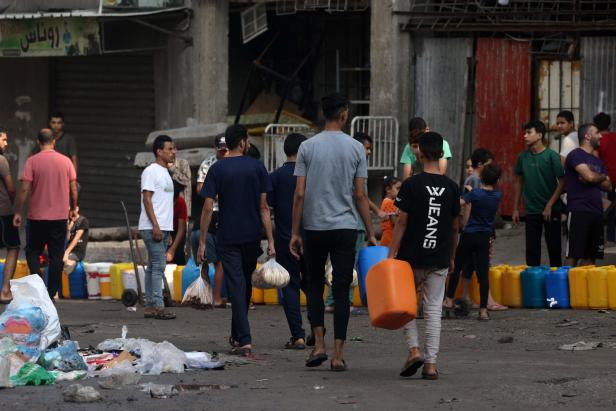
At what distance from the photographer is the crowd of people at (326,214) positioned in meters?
9.80

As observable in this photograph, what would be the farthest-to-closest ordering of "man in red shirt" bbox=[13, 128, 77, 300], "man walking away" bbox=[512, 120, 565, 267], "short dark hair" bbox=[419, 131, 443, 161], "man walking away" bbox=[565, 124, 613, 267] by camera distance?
"man walking away" bbox=[512, 120, 565, 267] → "man walking away" bbox=[565, 124, 613, 267] → "man in red shirt" bbox=[13, 128, 77, 300] → "short dark hair" bbox=[419, 131, 443, 161]

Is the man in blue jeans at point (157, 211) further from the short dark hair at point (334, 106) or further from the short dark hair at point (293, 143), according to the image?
the short dark hair at point (334, 106)

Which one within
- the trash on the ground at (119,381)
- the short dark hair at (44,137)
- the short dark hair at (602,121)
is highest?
the short dark hair at (602,121)

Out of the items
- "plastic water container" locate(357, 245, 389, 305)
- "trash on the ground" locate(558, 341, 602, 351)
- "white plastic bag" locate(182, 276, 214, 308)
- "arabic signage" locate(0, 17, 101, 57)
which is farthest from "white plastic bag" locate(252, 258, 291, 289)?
"arabic signage" locate(0, 17, 101, 57)

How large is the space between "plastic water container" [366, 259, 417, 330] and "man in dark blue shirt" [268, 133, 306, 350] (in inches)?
73.6

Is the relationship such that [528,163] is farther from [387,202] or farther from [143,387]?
[143,387]

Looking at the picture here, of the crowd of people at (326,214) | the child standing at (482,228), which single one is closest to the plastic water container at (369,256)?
the crowd of people at (326,214)

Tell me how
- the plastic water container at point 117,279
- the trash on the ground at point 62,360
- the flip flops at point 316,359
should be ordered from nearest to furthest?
1. the trash on the ground at point 62,360
2. the flip flops at point 316,359
3. the plastic water container at point 117,279

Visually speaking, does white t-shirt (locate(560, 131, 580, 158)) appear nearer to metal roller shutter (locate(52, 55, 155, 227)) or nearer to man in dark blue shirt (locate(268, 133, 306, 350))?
man in dark blue shirt (locate(268, 133, 306, 350))

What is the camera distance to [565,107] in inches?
757

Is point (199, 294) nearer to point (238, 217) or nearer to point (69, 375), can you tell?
point (238, 217)

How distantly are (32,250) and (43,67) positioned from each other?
34.5 feet

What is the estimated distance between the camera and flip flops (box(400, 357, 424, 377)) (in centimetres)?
958

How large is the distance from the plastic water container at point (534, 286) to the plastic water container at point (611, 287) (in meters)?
0.64
